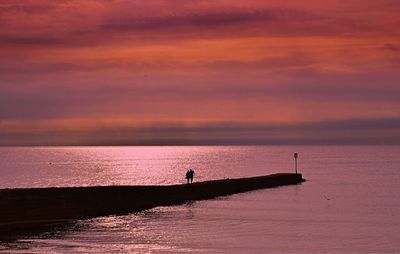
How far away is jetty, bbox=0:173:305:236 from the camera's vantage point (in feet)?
159

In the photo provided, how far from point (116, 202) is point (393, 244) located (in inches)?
1004

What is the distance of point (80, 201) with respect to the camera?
5853 cm

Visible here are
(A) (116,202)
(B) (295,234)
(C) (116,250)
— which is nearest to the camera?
(C) (116,250)

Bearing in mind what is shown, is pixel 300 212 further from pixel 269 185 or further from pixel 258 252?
pixel 269 185

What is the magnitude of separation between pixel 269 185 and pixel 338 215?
32.0m

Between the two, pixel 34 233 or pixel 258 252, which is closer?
pixel 258 252

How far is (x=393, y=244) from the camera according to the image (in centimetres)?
4206

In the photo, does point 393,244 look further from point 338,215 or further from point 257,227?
point 338,215

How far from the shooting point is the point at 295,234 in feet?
150

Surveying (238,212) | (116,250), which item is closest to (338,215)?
(238,212)

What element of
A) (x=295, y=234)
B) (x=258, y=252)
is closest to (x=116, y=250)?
(x=258, y=252)

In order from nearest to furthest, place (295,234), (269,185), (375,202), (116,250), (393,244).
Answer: (116,250) → (393,244) → (295,234) → (375,202) → (269,185)

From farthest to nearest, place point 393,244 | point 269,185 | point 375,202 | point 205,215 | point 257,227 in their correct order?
1. point 269,185
2. point 375,202
3. point 205,215
4. point 257,227
5. point 393,244

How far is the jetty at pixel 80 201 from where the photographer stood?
4850cm
